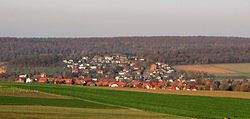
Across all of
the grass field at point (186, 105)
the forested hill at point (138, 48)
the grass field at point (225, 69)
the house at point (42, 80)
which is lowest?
the grass field at point (186, 105)

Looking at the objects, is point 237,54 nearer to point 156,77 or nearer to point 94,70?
point 156,77

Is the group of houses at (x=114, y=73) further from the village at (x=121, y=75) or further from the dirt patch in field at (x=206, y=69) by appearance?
the dirt patch in field at (x=206, y=69)

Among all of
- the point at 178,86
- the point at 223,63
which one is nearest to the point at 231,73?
the point at 223,63

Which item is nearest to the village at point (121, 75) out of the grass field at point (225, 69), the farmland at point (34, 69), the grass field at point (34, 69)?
the farmland at point (34, 69)

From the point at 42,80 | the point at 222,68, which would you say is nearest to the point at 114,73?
the point at 222,68

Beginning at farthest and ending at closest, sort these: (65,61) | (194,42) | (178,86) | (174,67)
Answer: (194,42) < (65,61) < (174,67) < (178,86)

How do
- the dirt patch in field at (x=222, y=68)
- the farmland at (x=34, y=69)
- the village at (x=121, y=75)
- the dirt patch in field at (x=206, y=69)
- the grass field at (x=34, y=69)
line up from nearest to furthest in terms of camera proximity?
the village at (x=121, y=75), the dirt patch in field at (x=222, y=68), the dirt patch in field at (x=206, y=69), the farmland at (x=34, y=69), the grass field at (x=34, y=69)
